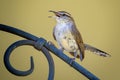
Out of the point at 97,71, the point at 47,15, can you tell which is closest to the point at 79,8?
the point at 47,15

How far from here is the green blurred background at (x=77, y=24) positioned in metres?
1.19

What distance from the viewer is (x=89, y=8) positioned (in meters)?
1.32

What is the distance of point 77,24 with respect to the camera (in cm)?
127

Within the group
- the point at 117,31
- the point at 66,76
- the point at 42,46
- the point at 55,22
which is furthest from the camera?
the point at 117,31

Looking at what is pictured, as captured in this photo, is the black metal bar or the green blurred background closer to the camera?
the black metal bar

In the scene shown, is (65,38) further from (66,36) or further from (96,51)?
(96,51)

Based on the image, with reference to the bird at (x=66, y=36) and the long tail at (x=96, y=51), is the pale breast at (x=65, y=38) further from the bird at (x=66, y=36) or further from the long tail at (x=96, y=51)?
the long tail at (x=96, y=51)

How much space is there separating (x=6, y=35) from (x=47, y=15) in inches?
7.3

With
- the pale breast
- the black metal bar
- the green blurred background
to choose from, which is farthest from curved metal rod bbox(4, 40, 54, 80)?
the green blurred background

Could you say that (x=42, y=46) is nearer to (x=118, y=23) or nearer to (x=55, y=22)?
(x=55, y=22)

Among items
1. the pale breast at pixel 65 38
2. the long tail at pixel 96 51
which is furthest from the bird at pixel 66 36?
the long tail at pixel 96 51

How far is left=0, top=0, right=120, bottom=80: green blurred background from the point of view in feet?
3.89

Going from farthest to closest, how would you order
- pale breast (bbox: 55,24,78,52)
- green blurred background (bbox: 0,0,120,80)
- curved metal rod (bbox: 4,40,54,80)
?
green blurred background (bbox: 0,0,120,80)
pale breast (bbox: 55,24,78,52)
curved metal rod (bbox: 4,40,54,80)

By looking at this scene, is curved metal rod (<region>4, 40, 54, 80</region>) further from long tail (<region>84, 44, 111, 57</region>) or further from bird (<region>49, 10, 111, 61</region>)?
long tail (<region>84, 44, 111, 57</region>)
